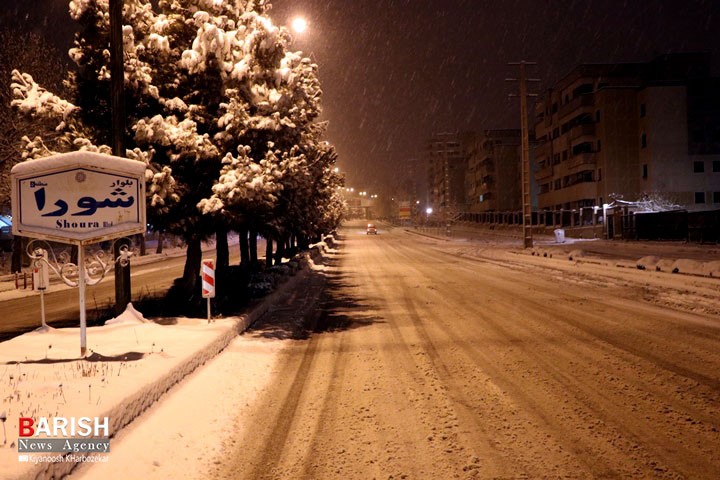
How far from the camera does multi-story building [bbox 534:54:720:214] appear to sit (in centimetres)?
6022

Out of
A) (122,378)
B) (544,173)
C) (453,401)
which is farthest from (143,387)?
(544,173)

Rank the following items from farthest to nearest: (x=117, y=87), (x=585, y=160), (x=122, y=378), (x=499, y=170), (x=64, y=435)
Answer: (x=499, y=170)
(x=585, y=160)
(x=117, y=87)
(x=122, y=378)
(x=64, y=435)

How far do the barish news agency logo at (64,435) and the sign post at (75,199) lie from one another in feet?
9.77

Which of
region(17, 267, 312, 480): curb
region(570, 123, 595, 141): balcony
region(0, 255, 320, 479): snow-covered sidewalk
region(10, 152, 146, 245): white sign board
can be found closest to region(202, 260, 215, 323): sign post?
region(0, 255, 320, 479): snow-covered sidewalk

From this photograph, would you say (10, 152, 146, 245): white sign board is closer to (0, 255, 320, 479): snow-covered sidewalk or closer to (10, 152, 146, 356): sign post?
(10, 152, 146, 356): sign post

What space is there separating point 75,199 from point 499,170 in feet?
335

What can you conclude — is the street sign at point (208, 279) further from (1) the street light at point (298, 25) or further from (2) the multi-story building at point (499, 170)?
(2) the multi-story building at point (499, 170)

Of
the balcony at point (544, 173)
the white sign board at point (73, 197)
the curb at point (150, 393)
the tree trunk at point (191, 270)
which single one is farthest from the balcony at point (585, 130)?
the white sign board at point (73, 197)

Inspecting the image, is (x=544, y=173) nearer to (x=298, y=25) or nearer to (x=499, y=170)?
(x=499, y=170)

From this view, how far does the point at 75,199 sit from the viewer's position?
8.23m

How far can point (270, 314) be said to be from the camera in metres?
13.3

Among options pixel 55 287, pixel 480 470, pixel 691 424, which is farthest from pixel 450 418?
pixel 55 287

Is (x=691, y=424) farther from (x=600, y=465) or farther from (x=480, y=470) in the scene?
(x=480, y=470)

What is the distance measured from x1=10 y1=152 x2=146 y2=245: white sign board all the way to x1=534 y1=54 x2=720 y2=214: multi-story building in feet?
181
